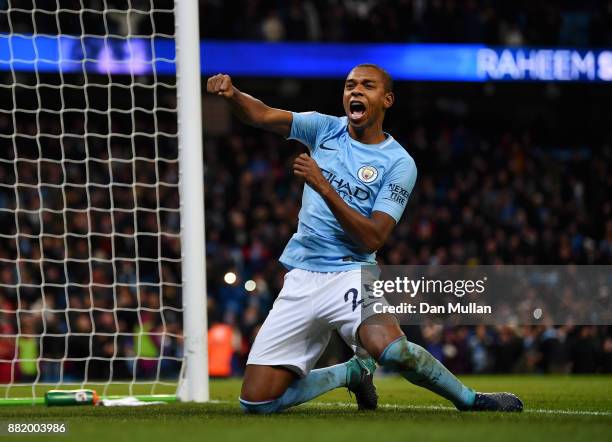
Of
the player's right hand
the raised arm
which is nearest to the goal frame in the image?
the raised arm

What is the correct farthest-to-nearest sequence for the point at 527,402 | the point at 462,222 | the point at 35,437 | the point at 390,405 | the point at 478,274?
the point at 462,222, the point at 478,274, the point at 527,402, the point at 390,405, the point at 35,437

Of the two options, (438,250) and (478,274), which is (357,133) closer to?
(478,274)

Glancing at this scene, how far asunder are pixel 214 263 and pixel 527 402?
368 inches

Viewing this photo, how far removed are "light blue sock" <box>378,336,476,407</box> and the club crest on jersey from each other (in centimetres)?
92

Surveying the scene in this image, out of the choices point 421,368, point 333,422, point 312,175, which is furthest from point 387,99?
point 333,422

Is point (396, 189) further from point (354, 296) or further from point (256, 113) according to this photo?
point (256, 113)

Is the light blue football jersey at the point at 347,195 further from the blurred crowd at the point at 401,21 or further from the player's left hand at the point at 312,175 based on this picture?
the blurred crowd at the point at 401,21

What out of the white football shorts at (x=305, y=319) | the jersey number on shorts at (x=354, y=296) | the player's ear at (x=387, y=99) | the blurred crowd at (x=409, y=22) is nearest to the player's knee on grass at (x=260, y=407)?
the white football shorts at (x=305, y=319)

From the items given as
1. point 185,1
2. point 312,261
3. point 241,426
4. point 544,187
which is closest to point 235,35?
point 544,187

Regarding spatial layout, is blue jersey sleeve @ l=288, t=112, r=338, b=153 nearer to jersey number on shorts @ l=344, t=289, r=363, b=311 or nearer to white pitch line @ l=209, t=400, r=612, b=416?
jersey number on shorts @ l=344, t=289, r=363, b=311

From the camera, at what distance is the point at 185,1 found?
7016mm

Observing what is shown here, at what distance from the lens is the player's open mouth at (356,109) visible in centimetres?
609

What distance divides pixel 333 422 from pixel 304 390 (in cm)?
81

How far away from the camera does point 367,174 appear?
19.8ft
